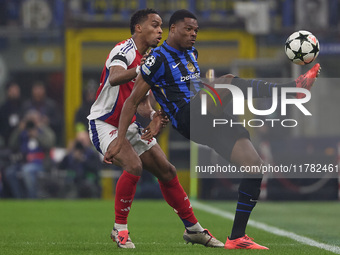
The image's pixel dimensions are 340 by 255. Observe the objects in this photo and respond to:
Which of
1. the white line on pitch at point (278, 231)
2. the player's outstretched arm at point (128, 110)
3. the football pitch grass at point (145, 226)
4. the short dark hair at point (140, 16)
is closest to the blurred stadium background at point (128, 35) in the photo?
the football pitch grass at point (145, 226)

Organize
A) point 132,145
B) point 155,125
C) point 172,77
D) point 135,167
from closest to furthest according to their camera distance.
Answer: point 172,77 < point 155,125 < point 135,167 < point 132,145

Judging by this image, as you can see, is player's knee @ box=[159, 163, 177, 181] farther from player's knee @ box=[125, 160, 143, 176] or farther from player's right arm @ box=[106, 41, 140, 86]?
player's right arm @ box=[106, 41, 140, 86]

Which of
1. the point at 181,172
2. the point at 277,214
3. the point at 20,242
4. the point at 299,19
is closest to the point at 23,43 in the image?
the point at 181,172

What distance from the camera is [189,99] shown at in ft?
24.4

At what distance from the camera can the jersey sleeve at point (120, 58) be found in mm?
7660

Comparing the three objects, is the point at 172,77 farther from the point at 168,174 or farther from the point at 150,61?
the point at 168,174

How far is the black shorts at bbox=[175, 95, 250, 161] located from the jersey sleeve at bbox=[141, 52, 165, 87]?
35 cm

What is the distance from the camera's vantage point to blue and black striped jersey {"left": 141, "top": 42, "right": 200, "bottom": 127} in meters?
7.37

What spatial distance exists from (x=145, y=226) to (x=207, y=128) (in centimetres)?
369

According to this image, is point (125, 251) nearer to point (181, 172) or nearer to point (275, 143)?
point (275, 143)

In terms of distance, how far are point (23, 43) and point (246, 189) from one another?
14012mm

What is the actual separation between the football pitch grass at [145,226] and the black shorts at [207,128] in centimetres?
92

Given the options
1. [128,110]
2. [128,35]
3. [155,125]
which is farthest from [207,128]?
[128,35]

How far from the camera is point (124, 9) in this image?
20781mm
